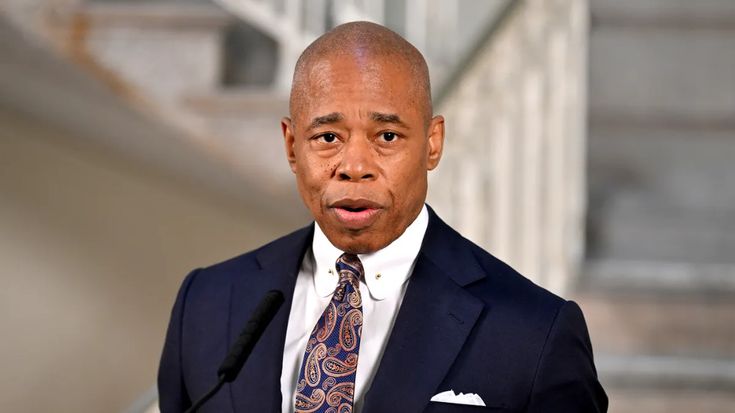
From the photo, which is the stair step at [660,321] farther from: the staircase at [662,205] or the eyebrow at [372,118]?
the eyebrow at [372,118]

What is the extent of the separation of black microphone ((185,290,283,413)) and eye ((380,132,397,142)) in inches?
7.0

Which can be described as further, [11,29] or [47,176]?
[47,176]

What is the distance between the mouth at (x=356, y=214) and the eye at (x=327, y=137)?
0.06 meters

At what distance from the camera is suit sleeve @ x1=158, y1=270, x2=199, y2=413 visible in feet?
4.75

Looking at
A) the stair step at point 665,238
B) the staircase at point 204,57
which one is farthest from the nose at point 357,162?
the staircase at point 204,57

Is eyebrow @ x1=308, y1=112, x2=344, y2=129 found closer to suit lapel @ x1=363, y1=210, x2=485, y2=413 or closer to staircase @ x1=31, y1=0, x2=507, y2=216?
suit lapel @ x1=363, y1=210, x2=485, y2=413

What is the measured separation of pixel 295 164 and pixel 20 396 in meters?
3.36

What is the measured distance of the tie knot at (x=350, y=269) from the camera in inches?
53.7

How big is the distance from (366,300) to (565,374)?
0.69ft

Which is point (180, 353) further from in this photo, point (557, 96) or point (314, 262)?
point (557, 96)

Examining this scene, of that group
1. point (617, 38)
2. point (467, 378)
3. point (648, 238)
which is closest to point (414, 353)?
point (467, 378)

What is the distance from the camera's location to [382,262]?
1.37 m

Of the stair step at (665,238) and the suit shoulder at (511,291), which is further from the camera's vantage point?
the stair step at (665,238)

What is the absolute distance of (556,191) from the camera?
283cm
